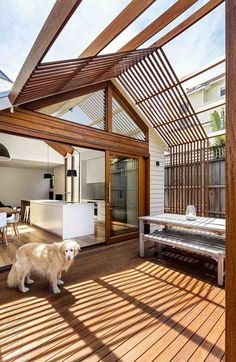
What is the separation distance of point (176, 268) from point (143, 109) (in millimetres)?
4156

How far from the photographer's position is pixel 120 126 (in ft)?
17.8

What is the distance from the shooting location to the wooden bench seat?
113 inches

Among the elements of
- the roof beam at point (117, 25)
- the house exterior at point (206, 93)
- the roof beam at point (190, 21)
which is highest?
the house exterior at point (206, 93)

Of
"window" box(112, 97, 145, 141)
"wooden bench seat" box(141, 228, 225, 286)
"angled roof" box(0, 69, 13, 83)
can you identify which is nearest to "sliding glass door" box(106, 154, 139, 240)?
"window" box(112, 97, 145, 141)

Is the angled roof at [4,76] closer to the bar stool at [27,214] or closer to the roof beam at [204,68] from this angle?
the bar stool at [27,214]

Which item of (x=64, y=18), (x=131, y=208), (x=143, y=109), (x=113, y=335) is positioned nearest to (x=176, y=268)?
(x=113, y=335)

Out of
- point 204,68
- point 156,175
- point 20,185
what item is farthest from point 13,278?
point 20,185

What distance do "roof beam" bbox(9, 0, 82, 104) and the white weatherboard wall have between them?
4351mm

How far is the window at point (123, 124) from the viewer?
5.31 m

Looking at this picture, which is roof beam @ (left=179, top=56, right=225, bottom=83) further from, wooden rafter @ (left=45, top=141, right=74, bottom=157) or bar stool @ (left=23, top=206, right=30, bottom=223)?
bar stool @ (left=23, top=206, right=30, bottom=223)

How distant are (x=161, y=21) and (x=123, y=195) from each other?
12.2 feet

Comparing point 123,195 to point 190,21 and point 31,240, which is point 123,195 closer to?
point 31,240

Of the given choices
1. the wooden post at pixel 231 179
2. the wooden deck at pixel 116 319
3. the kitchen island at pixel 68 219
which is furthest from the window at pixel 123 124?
the wooden post at pixel 231 179

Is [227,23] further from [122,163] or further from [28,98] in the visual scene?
[122,163]
